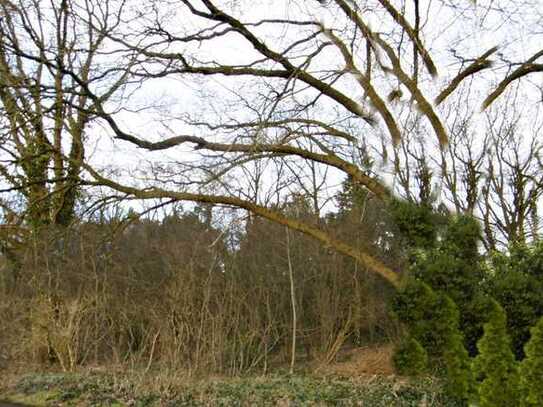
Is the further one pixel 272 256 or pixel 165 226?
pixel 165 226

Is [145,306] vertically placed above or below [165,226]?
below

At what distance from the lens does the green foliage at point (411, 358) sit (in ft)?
34.6

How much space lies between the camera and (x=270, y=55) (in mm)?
11297

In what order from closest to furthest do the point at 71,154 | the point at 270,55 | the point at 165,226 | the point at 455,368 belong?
1. the point at 455,368
2. the point at 270,55
3. the point at 71,154
4. the point at 165,226

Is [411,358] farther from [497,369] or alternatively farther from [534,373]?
[534,373]

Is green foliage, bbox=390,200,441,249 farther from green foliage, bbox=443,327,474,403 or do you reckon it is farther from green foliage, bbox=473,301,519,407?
green foliage, bbox=473,301,519,407

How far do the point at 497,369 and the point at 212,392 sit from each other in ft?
13.6

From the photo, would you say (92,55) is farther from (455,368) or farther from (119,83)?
(455,368)

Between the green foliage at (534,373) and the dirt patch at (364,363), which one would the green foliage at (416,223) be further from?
the green foliage at (534,373)

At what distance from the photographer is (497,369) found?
754 centimetres

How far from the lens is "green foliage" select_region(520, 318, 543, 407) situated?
685 centimetres

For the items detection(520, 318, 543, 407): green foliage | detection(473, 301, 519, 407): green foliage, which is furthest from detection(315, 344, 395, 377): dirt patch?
detection(520, 318, 543, 407): green foliage

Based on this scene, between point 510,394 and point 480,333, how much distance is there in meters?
2.95

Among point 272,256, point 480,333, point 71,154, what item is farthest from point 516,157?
point 71,154
